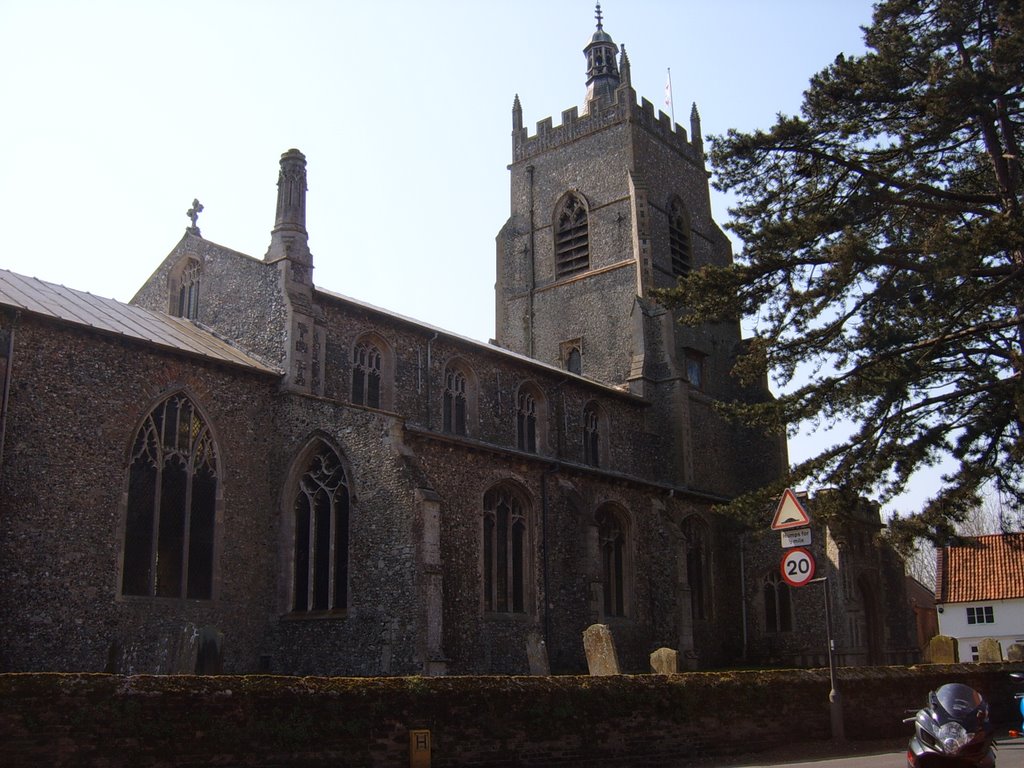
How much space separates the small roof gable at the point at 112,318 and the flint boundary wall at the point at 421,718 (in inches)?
401

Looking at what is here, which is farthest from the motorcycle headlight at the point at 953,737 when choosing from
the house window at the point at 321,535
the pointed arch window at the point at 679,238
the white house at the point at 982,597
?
the white house at the point at 982,597

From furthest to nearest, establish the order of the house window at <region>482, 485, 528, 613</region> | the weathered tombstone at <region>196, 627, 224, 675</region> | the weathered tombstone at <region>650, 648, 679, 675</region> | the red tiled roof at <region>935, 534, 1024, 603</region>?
the red tiled roof at <region>935, 534, 1024, 603</region> < the house window at <region>482, 485, 528, 613</region> < the weathered tombstone at <region>650, 648, 679, 675</region> < the weathered tombstone at <region>196, 627, 224, 675</region>

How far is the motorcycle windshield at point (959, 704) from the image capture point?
7.68m

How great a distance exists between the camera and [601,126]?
3853 cm

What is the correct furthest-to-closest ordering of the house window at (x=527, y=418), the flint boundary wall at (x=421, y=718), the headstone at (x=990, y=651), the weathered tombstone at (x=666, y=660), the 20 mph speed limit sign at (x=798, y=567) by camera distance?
the house window at (x=527, y=418) < the headstone at (x=990, y=651) < the weathered tombstone at (x=666, y=660) < the 20 mph speed limit sign at (x=798, y=567) < the flint boundary wall at (x=421, y=718)

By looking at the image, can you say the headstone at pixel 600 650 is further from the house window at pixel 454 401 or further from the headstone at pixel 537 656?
the house window at pixel 454 401

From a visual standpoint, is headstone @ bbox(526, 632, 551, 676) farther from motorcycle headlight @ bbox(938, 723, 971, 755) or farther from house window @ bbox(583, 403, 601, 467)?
motorcycle headlight @ bbox(938, 723, 971, 755)

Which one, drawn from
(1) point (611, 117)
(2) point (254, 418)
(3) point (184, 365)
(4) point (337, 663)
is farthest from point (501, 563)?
(1) point (611, 117)

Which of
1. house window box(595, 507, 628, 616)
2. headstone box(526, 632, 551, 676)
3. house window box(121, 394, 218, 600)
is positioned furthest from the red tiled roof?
house window box(121, 394, 218, 600)

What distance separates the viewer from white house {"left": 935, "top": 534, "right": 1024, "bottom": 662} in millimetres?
40375

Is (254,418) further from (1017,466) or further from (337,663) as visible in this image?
(1017,466)

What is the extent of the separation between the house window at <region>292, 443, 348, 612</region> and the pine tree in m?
8.01

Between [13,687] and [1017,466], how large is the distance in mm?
16965

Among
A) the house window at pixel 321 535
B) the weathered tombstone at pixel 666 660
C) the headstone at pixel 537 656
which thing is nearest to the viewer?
the weathered tombstone at pixel 666 660
